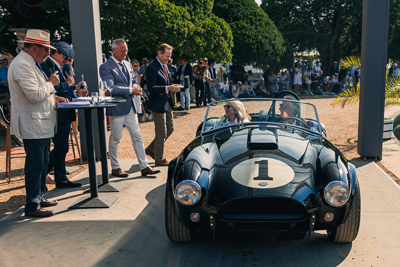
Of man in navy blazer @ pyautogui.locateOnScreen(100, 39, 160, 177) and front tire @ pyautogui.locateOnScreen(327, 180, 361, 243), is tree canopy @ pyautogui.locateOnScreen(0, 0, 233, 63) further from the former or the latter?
front tire @ pyautogui.locateOnScreen(327, 180, 361, 243)

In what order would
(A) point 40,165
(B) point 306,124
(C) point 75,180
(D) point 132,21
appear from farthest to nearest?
1. (D) point 132,21
2. (C) point 75,180
3. (B) point 306,124
4. (A) point 40,165

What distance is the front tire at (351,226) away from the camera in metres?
3.35

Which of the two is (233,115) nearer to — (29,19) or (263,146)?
(263,146)

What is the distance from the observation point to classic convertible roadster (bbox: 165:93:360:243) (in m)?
3.12

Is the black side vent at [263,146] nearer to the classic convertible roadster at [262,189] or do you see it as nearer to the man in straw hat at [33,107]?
the classic convertible roadster at [262,189]

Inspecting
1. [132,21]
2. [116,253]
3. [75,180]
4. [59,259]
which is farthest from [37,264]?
[132,21]

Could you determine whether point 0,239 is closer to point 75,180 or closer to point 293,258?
point 75,180

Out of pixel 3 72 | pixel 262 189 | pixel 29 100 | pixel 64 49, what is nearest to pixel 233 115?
pixel 262 189

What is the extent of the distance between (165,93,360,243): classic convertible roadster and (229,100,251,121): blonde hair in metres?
0.61

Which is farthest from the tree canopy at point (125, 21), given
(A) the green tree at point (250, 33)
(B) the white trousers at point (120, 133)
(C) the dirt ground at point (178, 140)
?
(B) the white trousers at point (120, 133)

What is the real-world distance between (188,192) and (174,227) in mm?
482

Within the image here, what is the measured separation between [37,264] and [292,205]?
222 centimetres

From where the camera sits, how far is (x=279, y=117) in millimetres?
4605

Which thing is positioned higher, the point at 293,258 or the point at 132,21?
the point at 132,21
